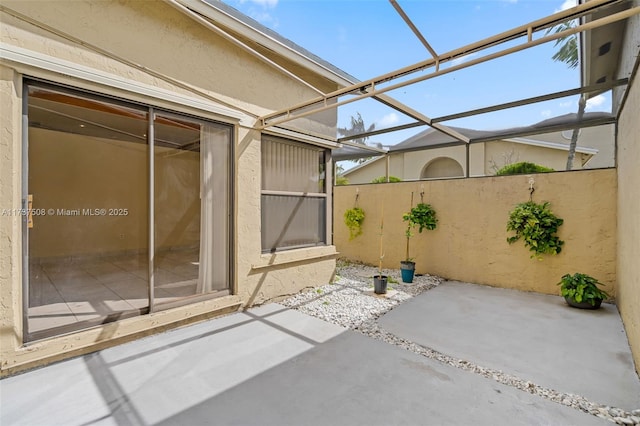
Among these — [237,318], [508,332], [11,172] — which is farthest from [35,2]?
[508,332]

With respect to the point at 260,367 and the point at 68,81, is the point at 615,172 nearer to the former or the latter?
the point at 260,367

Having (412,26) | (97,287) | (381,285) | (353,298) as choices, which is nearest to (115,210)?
(97,287)

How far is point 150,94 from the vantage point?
122 inches

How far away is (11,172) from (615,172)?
7.68m

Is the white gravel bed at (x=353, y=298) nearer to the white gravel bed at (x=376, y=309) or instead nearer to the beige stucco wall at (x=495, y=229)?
the white gravel bed at (x=376, y=309)

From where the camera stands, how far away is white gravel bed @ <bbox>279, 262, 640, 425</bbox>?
2.16m

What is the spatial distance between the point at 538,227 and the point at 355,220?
3.93 m

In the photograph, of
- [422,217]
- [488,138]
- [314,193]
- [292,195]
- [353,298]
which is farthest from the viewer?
[422,217]

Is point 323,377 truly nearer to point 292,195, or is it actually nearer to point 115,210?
point 292,195

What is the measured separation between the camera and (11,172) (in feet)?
7.85

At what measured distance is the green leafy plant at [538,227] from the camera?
4.91m

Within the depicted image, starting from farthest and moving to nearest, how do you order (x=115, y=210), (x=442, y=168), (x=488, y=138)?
1. (x=442, y=168)
2. (x=115, y=210)
3. (x=488, y=138)

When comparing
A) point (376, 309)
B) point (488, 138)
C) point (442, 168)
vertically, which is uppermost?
point (442, 168)

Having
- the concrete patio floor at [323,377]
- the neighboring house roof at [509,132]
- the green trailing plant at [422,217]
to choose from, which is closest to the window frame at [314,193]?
the concrete patio floor at [323,377]
